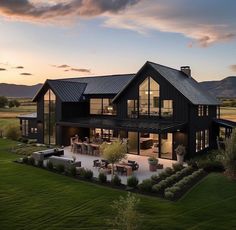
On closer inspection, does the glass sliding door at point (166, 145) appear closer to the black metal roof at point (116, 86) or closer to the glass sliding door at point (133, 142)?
the glass sliding door at point (133, 142)

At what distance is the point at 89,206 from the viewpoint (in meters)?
14.4

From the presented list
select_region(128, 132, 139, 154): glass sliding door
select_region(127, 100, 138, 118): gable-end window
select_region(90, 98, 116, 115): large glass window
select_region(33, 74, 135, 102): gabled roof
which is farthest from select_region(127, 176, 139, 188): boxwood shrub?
select_region(33, 74, 135, 102): gabled roof

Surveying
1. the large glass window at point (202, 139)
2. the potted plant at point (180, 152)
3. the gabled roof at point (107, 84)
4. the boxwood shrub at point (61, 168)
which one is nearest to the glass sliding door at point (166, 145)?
the potted plant at point (180, 152)

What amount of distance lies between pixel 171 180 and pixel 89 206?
6.34 meters

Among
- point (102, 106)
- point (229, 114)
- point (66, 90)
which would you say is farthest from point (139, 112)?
point (229, 114)

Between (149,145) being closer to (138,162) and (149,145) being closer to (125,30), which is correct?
(138,162)

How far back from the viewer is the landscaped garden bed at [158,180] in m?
16.4

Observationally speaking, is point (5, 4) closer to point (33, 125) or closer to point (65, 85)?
point (65, 85)

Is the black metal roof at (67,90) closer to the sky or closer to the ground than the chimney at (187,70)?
closer to the ground

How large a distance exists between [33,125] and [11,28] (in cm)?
1284

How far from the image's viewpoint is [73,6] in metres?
25.4

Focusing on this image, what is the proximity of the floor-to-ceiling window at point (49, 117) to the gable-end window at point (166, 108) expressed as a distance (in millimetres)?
13977

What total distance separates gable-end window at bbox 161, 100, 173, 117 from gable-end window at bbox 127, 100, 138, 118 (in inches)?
125

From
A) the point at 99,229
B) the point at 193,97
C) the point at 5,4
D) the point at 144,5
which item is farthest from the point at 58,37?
the point at 99,229
